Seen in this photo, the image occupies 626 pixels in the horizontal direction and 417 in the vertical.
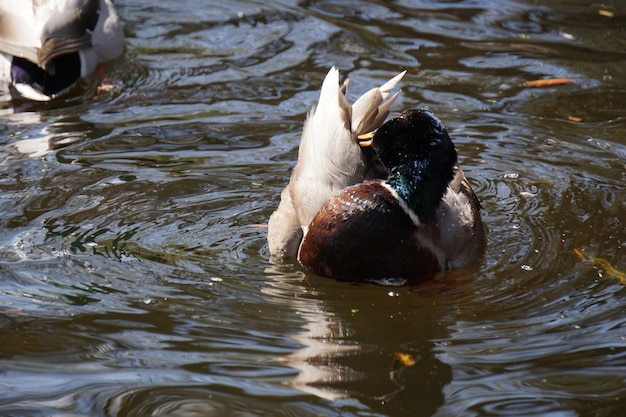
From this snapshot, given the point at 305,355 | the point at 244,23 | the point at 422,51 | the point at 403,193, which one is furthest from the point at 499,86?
the point at 305,355

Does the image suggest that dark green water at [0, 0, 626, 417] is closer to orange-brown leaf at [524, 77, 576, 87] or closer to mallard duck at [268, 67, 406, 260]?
orange-brown leaf at [524, 77, 576, 87]

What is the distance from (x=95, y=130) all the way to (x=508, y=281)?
10.8 ft

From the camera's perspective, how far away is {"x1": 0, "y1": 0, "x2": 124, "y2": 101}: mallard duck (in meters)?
8.05

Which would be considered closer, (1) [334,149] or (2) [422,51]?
(1) [334,149]

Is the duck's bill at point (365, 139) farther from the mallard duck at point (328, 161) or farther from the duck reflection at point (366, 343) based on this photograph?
the duck reflection at point (366, 343)

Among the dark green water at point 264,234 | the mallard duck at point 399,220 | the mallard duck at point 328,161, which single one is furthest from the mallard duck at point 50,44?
the mallard duck at point 399,220

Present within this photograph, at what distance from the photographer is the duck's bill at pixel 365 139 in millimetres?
5219

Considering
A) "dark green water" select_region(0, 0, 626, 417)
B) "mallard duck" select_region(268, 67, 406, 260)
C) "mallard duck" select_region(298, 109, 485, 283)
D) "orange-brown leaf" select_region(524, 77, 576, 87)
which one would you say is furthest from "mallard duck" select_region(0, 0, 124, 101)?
"mallard duck" select_region(298, 109, 485, 283)

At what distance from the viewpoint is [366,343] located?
171 inches

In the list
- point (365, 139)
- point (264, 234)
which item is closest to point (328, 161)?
point (365, 139)

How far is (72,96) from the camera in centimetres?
801

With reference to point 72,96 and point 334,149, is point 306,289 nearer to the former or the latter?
point 334,149

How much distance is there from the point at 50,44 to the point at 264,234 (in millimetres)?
3304

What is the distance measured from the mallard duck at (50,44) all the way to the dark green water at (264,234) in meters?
0.20
